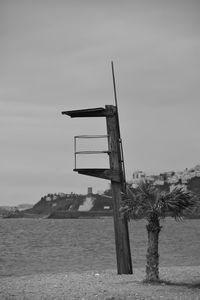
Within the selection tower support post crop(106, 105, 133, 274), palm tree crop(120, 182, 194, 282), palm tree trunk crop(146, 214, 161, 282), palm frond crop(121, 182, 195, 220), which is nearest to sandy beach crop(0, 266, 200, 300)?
palm tree trunk crop(146, 214, 161, 282)

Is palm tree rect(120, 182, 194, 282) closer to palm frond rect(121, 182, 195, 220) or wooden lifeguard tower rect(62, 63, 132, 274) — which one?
palm frond rect(121, 182, 195, 220)

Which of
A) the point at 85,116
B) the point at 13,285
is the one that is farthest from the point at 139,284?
the point at 85,116

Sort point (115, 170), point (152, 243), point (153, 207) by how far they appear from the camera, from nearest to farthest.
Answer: point (153, 207) < point (152, 243) < point (115, 170)

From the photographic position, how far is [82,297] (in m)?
15.5

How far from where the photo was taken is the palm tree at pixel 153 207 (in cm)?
1695

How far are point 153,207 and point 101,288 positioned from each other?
2.58 m

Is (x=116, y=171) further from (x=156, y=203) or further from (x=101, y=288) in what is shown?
(x=101, y=288)

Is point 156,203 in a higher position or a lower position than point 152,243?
higher

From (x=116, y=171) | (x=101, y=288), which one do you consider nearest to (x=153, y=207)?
(x=101, y=288)

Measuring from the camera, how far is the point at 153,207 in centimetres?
1688

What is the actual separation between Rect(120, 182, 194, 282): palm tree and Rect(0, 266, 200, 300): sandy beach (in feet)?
2.82

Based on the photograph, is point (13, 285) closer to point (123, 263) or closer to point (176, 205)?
point (123, 263)

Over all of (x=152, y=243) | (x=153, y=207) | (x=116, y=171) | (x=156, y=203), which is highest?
(x=116, y=171)

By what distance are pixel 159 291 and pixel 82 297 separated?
1973mm
